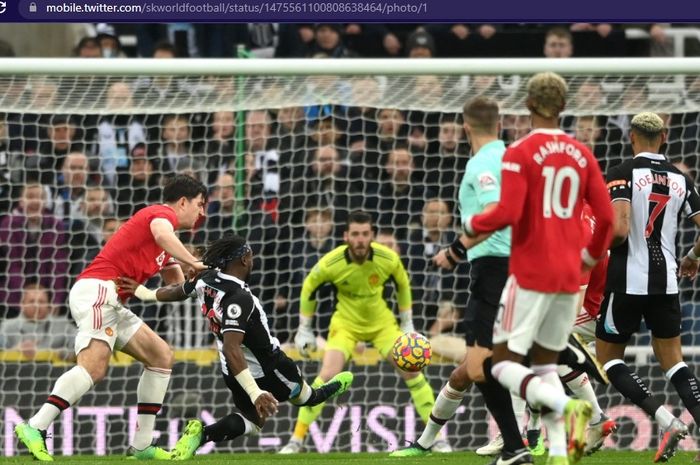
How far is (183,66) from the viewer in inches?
420

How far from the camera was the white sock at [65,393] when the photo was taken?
8.46 metres

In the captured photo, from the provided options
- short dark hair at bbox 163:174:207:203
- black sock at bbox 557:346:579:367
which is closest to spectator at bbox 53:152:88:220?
short dark hair at bbox 163:174:207:203

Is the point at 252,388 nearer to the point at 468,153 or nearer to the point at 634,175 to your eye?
the point at 634,175

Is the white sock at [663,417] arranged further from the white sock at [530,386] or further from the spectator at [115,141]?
the spectator at [115,141]

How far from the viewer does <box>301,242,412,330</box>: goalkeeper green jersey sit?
11453 millimetres

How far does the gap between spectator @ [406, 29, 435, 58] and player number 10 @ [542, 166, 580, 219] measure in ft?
24.0

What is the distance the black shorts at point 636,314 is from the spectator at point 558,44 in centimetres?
549

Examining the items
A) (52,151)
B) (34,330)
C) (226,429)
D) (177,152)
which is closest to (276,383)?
(226,429)

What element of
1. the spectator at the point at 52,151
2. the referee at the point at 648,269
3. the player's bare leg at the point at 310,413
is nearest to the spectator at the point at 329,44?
the spectator at the point at 52,151

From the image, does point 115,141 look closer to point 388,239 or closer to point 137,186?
point 137,186

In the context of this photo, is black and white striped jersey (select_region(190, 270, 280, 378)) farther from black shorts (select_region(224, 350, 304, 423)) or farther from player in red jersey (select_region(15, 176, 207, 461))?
player in red jersey (select_region(15, 176, 207, 461))
